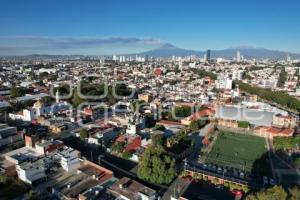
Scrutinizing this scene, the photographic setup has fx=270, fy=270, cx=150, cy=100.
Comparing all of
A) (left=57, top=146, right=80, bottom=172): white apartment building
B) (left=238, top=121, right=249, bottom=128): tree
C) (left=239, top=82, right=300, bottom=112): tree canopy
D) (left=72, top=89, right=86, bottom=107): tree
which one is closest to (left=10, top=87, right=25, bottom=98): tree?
(left=72, top=89, right=86, bottom=107): tree

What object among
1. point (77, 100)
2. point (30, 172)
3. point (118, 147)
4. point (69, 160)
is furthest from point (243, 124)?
point (30, 172)

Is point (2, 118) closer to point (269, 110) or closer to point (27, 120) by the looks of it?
point (27, 120)

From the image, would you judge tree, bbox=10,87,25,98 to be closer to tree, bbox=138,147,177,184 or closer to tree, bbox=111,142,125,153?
tree, bbox=111,142,125,153

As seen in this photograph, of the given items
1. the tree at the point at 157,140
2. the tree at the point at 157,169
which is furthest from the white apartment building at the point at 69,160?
the tree at the point at 157,140

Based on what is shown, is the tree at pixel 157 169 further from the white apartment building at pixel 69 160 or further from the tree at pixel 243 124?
the tree at pixel 243 124

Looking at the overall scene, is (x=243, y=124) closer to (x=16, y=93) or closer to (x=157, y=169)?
(x=157, y=169)

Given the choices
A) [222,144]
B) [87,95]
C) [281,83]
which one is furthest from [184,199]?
[281,83]

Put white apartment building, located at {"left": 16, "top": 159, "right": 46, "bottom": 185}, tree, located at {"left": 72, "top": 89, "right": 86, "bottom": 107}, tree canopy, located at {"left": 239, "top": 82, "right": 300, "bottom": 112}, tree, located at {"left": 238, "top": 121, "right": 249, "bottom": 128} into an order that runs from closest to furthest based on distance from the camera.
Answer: white apartment building, located at {"left": 16, "top": 159, "right": 46, "bottom": 185}
tree, located at {"left": 238, "top": 121, "right": 249, "bottom": 128}
tree, located at {"left": 72, "top": 89, "right": 86, "bottom": 107}
tree canopy, located at {"left": 239, "top": 82, "right": 300, "bottom": 112}

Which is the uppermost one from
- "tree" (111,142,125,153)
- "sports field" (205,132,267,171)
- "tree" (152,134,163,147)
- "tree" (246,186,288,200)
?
"tree" (246,186,288,200)
